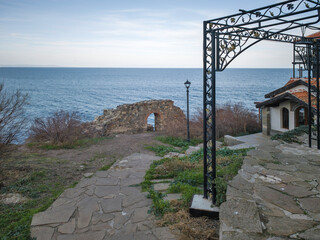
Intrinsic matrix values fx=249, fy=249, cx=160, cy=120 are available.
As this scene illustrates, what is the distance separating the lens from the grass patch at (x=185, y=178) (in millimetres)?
4676

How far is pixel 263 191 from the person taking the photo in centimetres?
445

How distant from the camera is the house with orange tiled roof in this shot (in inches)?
592

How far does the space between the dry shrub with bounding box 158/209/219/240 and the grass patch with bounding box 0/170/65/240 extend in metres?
2.39

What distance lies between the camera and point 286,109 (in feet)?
54.6

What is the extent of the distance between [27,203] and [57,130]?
767 cm

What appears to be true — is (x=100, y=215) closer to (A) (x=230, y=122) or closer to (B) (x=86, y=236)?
(B) (x=86, y=236)

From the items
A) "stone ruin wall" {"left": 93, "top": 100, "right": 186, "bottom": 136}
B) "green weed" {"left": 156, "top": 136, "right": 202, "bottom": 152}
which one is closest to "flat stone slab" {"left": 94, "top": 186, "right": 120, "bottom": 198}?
"green weed" {"left": 156, "top": 136, "right": 202, "bottom": 152}

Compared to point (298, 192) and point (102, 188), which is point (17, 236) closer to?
point (102, 188)

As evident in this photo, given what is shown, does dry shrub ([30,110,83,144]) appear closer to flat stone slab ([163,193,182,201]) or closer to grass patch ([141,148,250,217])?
grass patch ([141,148,250,217])

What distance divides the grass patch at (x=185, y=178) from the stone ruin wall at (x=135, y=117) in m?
10.8

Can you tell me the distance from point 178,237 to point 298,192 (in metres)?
2.30

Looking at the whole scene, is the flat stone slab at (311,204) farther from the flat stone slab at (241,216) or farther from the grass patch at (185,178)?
the grass patch at (185,178)

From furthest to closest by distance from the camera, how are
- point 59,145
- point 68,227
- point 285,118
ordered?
point 285,118, point 59,145, point 68,227

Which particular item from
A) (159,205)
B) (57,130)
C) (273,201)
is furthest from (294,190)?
(57,130)
